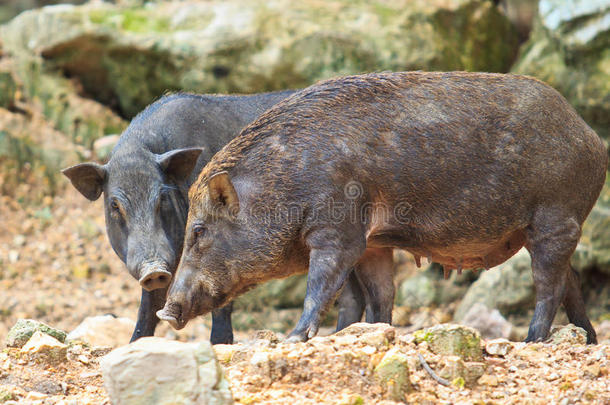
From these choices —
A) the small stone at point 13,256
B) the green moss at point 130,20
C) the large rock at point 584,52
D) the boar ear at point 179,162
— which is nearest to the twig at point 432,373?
the boar ear at point 179,162

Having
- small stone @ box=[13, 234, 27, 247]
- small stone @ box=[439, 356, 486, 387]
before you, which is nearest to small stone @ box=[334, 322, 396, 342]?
small stone @ box=[439, 356, 486, 387]

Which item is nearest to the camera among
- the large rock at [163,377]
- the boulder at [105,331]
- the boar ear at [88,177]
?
the large rock at [163,377]

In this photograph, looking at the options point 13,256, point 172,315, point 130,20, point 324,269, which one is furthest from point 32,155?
point 324,269

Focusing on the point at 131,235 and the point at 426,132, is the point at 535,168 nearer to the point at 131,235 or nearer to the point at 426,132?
the point at 426,132

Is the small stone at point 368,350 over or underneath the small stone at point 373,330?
over

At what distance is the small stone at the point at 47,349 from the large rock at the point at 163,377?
1589mm

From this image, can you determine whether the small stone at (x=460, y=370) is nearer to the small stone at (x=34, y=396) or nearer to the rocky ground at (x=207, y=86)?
the small stone at (x=34, y=396)

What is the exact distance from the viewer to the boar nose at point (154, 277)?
6.56 metres

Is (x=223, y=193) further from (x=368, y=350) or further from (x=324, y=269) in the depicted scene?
(x=368, y=350)

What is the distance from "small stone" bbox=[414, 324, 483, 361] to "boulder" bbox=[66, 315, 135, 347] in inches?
132

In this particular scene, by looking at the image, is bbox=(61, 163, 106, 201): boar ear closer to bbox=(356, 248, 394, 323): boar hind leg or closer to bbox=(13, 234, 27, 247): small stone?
bbox=(356, 248, 394, 323): boar hind leg

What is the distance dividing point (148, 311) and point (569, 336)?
3.23 meters

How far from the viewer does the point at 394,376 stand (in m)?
4.45

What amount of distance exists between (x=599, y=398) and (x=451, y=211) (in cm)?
197
